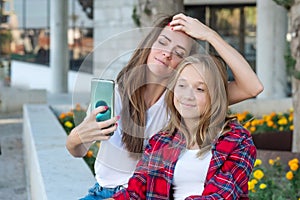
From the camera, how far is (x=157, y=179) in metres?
2.62

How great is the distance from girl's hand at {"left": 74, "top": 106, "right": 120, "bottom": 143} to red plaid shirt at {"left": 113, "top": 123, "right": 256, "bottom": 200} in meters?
0.20

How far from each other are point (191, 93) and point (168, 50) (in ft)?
0.61

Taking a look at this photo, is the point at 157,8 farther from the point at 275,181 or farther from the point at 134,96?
the point at 134,96

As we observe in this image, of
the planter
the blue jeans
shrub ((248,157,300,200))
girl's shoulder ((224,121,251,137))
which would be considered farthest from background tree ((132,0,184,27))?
girl's shoulder ((224,121,251,137))

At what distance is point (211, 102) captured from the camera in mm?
2518

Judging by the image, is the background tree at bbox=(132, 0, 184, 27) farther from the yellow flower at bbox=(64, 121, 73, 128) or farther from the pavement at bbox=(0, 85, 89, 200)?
the pavement at bbox=(0, 85, 89, 200)

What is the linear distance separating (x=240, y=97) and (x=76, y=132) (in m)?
0.67

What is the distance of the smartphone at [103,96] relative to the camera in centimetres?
251

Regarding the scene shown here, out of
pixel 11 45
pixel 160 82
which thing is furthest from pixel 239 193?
pixel 11 45

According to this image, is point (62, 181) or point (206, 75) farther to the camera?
point (62, 181)

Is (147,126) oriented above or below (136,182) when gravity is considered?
above

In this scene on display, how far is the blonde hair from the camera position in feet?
8.16

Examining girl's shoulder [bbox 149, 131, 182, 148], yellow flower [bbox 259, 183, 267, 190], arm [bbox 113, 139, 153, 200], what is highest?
girl's shoulder [bbox 149, 131, 182, 148]

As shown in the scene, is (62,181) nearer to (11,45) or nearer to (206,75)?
(206,75)
